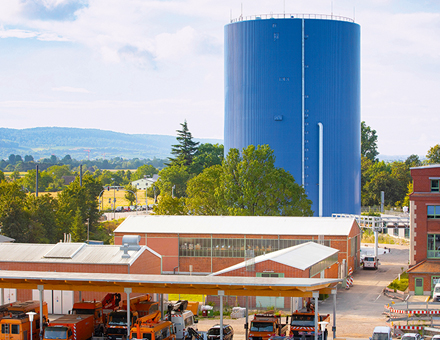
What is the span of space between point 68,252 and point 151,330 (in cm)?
1704

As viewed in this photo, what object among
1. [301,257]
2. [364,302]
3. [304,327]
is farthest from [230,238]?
[304,327]

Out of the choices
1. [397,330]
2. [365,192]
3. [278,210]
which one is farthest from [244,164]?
[365,192]

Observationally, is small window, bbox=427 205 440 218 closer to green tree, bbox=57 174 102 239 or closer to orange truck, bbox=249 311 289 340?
orange truck, bbox=249 311 289 340

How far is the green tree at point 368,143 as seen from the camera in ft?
537

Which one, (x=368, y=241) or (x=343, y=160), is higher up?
(x=343, y=160)

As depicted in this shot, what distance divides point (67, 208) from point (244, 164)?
82.4ft

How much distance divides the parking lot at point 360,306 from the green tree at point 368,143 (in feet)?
340

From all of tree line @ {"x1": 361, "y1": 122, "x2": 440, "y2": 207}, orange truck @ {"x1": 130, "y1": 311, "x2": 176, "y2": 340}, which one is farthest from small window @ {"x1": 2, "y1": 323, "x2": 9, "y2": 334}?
tree line @ {"x1": 361, "y1": 122, "x2": 440, "y2": 207}

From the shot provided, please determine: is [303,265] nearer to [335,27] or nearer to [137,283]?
[137,283]

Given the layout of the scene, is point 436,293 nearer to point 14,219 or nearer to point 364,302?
point 364,302

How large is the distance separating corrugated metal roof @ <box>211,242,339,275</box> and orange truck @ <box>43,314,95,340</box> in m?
12.8

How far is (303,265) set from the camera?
4244cm

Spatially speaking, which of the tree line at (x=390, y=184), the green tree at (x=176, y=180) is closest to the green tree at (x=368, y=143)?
the tree line at (x=390, y=184)

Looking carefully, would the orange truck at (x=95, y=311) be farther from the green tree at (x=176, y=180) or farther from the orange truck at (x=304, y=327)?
the green tree at (x=176, y=180)
